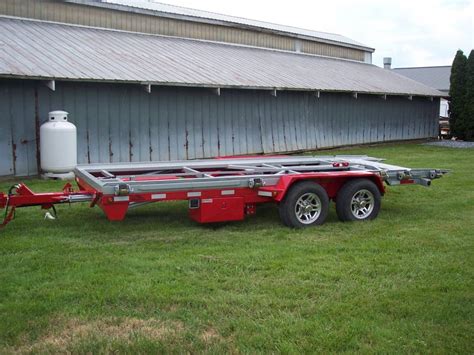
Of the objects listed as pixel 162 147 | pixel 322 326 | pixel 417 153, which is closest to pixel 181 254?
pixel 322 326

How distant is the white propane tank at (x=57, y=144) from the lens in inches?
515

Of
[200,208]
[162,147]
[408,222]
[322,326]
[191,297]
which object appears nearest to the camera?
[322,326]

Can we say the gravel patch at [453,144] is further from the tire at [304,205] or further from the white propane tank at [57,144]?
the tire at [304,205]

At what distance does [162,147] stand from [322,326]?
40.8 feet

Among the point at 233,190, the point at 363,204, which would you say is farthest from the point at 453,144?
the point at 233,190

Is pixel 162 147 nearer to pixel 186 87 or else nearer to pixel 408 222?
pixel 186 87

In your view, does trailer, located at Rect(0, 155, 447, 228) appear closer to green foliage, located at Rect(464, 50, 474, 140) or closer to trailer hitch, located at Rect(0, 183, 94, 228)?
trailer hitch, located at Rect(0, 183, 94, 228)

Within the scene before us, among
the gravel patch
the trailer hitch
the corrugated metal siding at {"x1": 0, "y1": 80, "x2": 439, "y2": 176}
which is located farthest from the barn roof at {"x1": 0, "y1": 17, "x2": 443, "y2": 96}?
the trailer hitch

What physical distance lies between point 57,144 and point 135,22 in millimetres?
8375

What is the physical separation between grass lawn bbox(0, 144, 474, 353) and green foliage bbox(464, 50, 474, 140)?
22.7 metres

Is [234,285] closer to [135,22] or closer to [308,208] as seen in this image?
[308,208]

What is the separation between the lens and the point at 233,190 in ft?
26.0

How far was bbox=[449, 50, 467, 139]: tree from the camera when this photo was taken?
30.1m

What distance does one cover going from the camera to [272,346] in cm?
427
